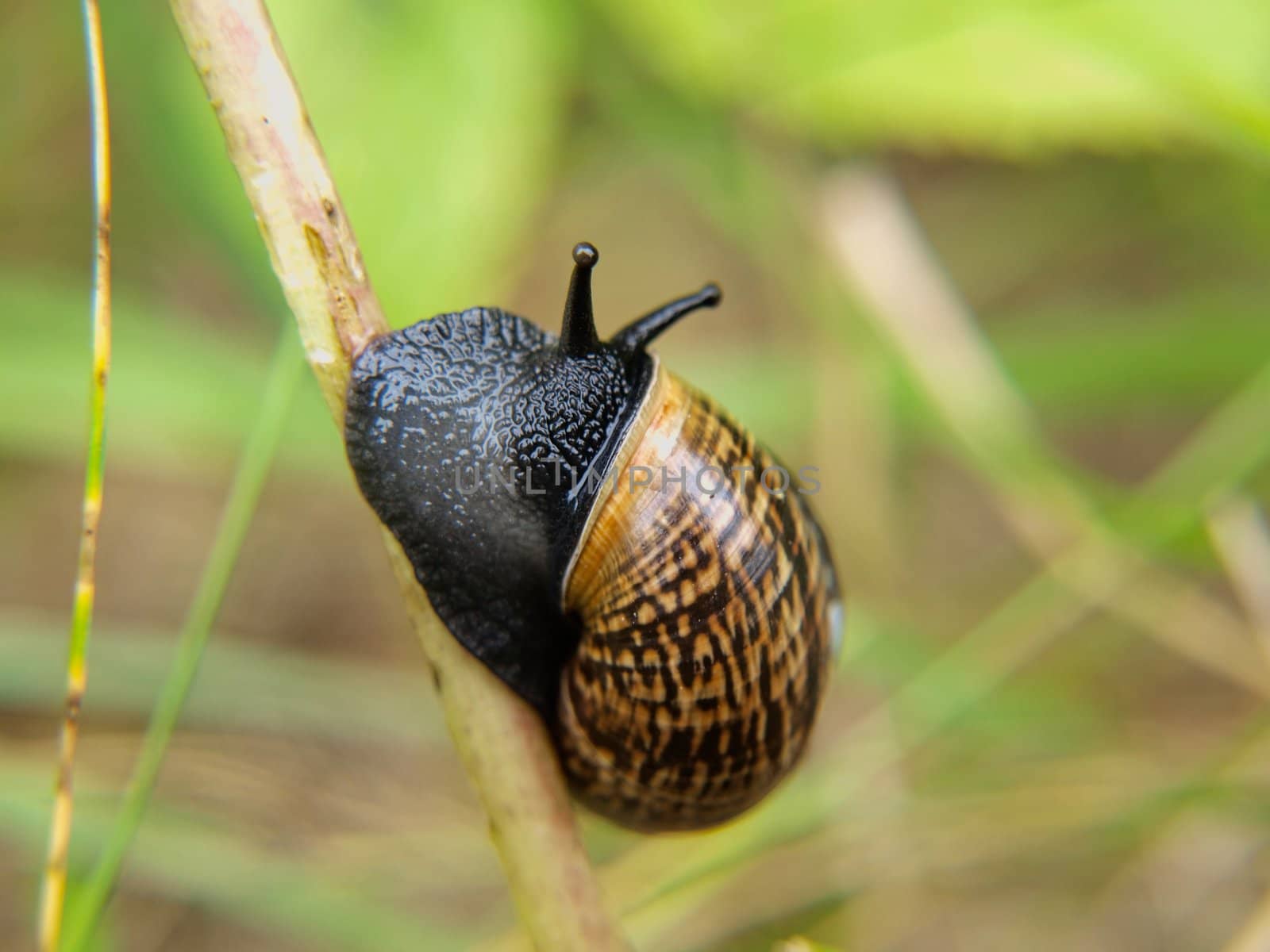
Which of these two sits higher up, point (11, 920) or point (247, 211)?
point (247, 211)

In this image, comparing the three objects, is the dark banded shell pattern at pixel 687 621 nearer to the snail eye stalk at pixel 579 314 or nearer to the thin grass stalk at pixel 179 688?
the snail eye stalk at pixel 579 314

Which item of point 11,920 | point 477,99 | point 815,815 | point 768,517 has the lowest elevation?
point 11,920

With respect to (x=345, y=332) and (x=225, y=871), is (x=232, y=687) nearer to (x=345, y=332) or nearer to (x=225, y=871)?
(x=225, y=871)

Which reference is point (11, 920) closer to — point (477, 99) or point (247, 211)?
point (247, 211)

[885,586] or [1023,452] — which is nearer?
[1023,452]

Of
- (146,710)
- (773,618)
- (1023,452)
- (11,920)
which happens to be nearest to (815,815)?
(773,618)

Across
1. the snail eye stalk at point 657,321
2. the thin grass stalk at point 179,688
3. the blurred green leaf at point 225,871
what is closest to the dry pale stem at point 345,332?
the thin grass stalk at point 179,688

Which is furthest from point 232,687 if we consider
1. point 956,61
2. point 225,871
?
point 956,61
